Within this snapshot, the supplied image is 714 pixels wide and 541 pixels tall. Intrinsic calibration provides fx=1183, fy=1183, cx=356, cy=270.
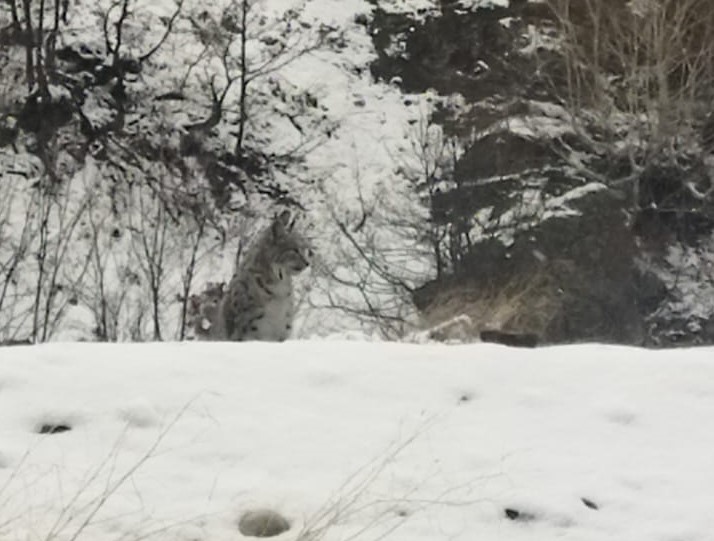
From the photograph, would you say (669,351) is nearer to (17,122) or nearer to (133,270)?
(133,270)

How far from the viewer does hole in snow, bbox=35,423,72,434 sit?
3793mm

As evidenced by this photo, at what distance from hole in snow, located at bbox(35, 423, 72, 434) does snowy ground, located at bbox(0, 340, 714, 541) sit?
0.02 meters

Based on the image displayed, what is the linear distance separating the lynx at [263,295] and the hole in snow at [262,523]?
5.36 metres

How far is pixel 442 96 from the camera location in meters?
17.9

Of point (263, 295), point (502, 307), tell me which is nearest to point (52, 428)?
point (263, 295)

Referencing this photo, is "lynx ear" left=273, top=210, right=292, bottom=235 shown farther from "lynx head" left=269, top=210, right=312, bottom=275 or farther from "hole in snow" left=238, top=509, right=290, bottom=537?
"hole in snow" left=238, top=509, right=290, bottom=537

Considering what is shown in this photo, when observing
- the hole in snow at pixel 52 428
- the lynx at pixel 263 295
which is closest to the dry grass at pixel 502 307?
the lynx at pixel 263 295

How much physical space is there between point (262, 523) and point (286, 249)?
6087 millimetres

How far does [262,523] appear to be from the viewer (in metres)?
3.34

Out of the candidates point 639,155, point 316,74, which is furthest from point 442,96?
point 639,155

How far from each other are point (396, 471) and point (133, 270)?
9796 mm

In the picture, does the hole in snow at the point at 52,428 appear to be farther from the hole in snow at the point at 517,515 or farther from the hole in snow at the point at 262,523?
the hole in snow at the point at 517,515

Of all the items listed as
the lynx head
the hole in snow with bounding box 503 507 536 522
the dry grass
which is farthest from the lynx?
the hole in snow with bounding box 503 507 536 522

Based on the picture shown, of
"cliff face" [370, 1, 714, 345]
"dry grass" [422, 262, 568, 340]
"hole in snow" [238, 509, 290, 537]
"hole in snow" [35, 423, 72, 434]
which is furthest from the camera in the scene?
"cliff face" [370, 1, 714, 345]
